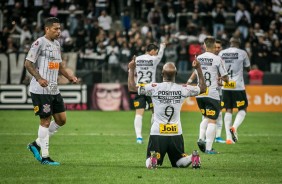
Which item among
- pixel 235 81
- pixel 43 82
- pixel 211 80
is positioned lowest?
pixel 235 81

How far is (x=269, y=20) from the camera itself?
37.9m

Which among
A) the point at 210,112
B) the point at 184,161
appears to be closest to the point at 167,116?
the point at 184,161

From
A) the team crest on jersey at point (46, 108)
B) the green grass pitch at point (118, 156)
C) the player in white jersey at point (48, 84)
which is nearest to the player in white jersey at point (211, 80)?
the green grass pitch at point (118, 156)

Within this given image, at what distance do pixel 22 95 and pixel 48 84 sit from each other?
1750 cm

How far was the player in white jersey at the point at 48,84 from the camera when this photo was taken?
14695mm

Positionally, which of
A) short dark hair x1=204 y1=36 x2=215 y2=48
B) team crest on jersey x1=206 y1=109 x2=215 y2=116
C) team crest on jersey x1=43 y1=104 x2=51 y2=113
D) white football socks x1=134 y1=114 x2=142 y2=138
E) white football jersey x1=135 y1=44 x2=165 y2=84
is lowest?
white football socks x1=134 y1=114 x2=142 y2=138

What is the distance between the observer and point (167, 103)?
45.4ft

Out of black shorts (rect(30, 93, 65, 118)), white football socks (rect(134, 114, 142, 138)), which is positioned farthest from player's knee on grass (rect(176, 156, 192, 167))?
white football socks (rect(134, 114, 142, 138))

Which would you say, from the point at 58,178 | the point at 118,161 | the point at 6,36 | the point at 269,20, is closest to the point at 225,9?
the point at 269,20

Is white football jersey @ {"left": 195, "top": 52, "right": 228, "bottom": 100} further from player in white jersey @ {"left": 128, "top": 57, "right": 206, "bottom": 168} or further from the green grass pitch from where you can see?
player in white jersey @ {"left": 128, "top": 57, "right": 206, "bottom": 168}

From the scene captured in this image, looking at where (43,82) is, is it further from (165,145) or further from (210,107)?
(210,107)

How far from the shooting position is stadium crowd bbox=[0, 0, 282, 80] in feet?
114

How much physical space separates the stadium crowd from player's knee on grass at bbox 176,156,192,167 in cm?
1915

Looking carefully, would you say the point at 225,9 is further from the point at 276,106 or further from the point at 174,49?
the point at 276,106
